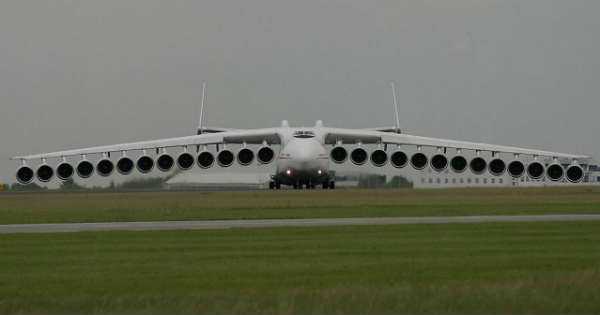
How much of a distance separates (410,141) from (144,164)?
39.5 ft

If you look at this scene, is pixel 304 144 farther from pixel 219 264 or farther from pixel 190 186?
pixel 219 264

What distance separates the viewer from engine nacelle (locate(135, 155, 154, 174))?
54.0 m

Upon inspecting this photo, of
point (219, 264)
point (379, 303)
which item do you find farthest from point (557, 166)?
point (379, 303)

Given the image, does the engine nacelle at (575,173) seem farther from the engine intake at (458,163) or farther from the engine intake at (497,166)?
the engine intake at (458,163)

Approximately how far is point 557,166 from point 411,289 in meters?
39.9

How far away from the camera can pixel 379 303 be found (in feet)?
40.9

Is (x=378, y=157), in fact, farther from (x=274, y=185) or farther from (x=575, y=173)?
(x=575, y=173)

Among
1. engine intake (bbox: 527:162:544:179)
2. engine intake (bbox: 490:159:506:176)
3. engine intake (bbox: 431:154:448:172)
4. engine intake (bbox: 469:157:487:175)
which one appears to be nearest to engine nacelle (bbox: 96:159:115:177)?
engine intake (bbox: 431:154:448:172)

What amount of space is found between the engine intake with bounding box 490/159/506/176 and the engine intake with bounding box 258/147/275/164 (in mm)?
9988

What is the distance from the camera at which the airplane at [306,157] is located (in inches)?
2087

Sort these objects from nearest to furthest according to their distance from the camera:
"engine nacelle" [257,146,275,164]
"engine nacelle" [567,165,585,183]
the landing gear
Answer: "engine nacelle" [567,165,585,183] → "engine nacelle" [257,146,275,164] → the landing gear

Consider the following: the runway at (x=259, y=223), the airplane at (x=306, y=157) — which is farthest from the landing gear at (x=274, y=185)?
the runway at (x=259, y=223)

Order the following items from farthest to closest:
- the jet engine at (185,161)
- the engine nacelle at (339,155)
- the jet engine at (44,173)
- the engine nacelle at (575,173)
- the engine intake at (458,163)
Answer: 1. the engine nacelle at (339,155)
2. the jet engine at (185,161)
3. the engine intake at (458,163)
4. the jet engine at (44,173)
5. the engine nacelle at (575,173)

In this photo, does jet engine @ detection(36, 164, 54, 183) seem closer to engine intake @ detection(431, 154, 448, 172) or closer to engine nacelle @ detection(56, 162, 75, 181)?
engine nacelle @ detection(56, 162, 75, 181)
